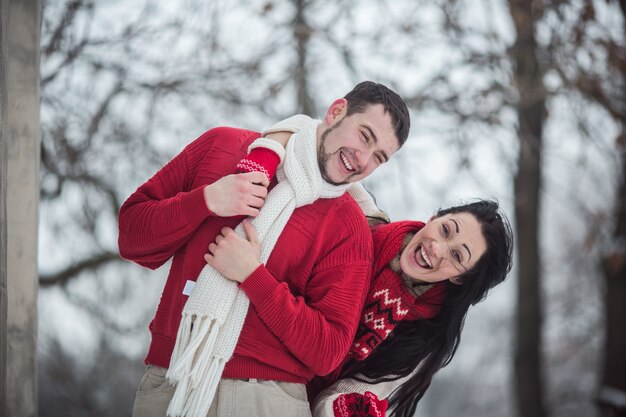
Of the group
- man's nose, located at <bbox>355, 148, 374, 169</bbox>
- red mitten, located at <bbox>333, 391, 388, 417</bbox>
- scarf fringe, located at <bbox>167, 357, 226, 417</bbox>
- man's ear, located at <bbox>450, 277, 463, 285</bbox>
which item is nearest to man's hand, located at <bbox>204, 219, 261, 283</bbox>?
scarf fringe, located at <bbox>167, 357, 226, 417</bbox>

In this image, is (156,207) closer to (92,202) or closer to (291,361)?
(291,361)

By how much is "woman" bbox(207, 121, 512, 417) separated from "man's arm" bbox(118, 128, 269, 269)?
613 millimetres

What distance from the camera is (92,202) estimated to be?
285 inches

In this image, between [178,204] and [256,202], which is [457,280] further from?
[178,204]

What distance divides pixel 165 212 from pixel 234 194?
24cm

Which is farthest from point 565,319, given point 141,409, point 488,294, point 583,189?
point 141,409

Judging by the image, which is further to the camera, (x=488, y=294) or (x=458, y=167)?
(x=458, y=167)

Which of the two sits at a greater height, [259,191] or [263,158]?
[263,158]

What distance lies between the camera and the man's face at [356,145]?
7.27 ft

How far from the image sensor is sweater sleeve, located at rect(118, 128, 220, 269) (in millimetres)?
2146

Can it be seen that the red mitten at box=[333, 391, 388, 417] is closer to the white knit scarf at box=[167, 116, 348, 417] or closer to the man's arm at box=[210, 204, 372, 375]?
the man's arm at box=[210, 204, 372, 375]

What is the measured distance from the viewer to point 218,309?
213 centimetres

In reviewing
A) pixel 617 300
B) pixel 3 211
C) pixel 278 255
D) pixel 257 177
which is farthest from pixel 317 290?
pixel 617 300

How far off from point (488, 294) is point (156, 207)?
130 cm
